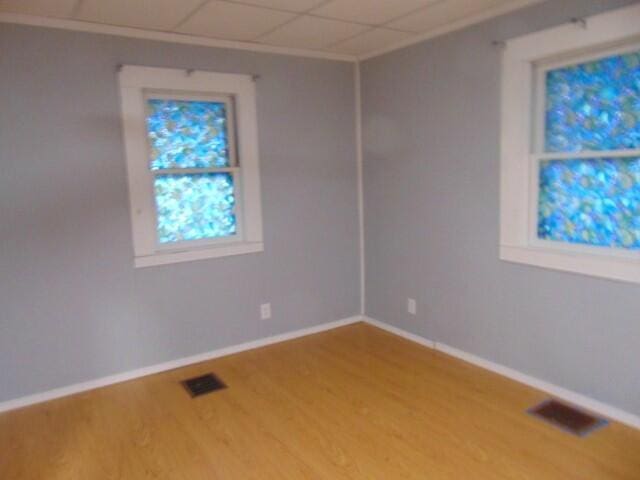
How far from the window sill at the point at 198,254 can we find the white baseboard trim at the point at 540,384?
137cm

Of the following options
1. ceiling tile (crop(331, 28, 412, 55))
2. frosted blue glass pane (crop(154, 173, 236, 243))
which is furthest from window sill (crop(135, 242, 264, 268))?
ceiling tile (crop(331, 28, 412, 55))

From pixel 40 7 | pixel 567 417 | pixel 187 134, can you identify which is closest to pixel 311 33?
pixel 187 134

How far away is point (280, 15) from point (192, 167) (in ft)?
3.84

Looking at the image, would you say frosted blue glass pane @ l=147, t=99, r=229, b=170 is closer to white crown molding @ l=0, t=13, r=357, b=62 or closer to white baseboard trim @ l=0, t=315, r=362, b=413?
white crown molding @ l=0, t=13, r=357, b=62

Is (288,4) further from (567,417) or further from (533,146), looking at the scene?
(567,417)

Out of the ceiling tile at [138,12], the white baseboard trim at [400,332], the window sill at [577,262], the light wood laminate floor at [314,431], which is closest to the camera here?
the light wood laminate floor at [314,431]

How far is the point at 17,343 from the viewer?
2961 millimetres

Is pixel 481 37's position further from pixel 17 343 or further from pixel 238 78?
pixel 17 343

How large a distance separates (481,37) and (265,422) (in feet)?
8.55

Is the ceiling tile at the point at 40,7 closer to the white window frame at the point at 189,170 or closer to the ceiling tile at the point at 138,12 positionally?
the ceiling tile at the point at 138,12

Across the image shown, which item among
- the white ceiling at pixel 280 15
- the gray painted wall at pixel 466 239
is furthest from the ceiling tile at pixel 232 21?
the gray painted wall at pixel 466 239

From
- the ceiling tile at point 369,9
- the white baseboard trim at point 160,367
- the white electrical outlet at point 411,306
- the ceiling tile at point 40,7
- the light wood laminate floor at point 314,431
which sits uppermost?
the ceiling tile at point 40,7

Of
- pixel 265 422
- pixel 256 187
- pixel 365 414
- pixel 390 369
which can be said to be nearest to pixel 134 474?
→ pixel 265 422

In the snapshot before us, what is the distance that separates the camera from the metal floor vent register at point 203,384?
10.3 ft
